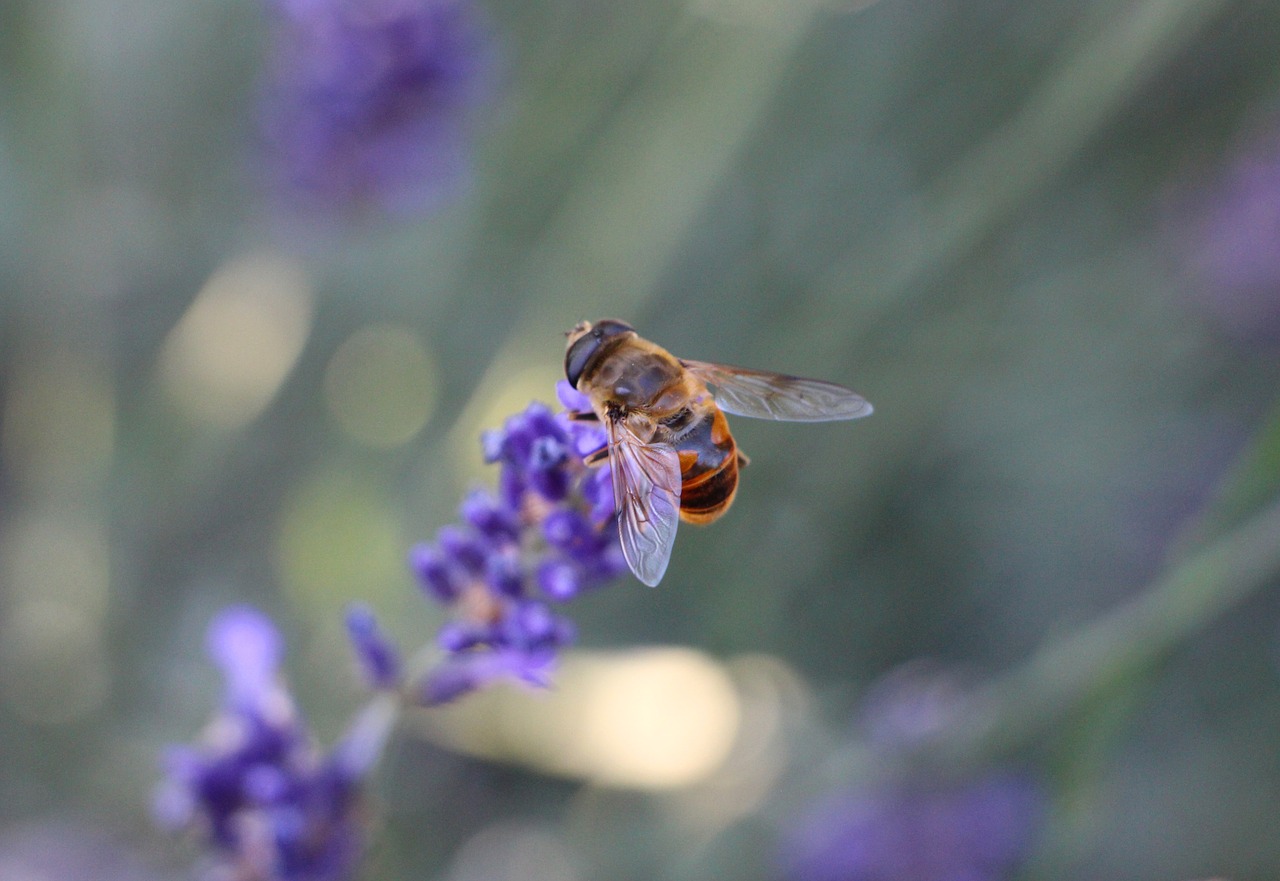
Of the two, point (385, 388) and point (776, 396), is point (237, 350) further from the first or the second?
point (776, 396)

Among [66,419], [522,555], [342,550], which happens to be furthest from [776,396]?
[66,419]

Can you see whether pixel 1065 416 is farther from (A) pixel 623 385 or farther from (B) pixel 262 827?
(B) pixel 262 827

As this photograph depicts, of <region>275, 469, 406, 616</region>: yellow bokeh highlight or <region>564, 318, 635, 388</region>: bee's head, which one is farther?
<region>275, 469, 406, 616</region>: yellow bokeh highlight

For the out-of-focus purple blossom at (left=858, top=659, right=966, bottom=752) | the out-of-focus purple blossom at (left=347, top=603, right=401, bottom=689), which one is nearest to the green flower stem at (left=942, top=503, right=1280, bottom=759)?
the out-of-focus purple blossom at (left=858, top=659, right=966, bottom=752)

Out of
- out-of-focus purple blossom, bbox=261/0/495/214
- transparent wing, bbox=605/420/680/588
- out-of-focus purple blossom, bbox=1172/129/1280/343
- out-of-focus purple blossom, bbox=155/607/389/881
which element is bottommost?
out-of-focus purple blossom, bbox=155/607/389/881

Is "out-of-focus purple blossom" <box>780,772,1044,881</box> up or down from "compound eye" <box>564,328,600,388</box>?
down

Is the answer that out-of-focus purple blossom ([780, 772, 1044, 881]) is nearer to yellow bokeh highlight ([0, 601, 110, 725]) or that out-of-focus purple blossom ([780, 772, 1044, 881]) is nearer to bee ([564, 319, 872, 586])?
bee ([564, 319, 872, 586])

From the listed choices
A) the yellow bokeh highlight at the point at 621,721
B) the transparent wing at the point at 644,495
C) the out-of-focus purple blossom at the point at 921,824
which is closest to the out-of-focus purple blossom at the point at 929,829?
the out-of-focus purple blossom at the point at 921,824
